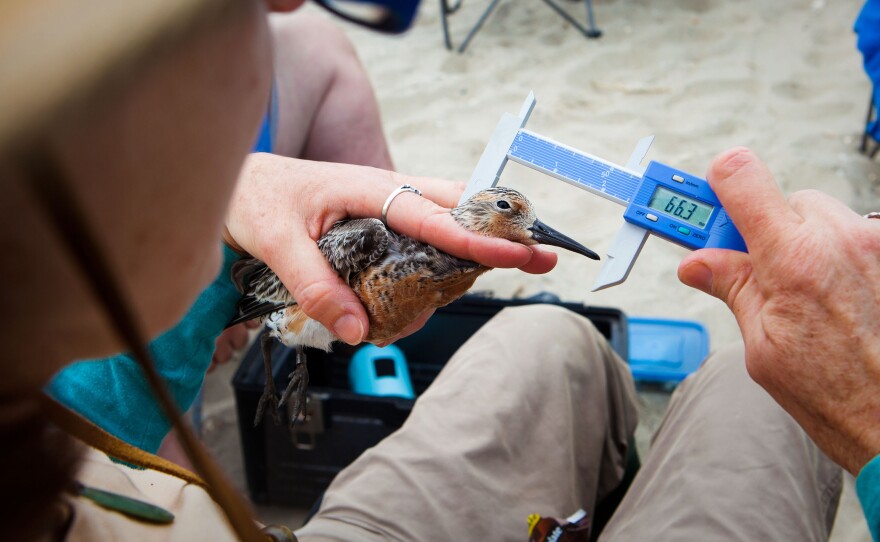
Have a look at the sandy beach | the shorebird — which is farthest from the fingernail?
the sandy beach

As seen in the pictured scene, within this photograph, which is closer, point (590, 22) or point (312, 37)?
point (312, 37)

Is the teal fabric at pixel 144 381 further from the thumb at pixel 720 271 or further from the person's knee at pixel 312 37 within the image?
the person's knee at pixel 312 37

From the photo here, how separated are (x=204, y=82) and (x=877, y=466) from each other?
1200 millimetres

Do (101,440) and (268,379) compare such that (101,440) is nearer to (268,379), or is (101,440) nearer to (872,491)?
(268,379)

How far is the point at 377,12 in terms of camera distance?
0.78 meters

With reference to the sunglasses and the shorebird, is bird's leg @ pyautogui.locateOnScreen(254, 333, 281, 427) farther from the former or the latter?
the sunglasses

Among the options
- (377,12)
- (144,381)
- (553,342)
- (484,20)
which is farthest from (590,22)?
(377,12)

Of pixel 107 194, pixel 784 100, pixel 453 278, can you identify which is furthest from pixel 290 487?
pixel 784 100

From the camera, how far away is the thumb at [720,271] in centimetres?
139

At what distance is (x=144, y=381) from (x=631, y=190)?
1216 millimetres

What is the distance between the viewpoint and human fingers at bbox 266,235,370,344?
1.59 metres

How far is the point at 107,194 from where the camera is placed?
0.54 m

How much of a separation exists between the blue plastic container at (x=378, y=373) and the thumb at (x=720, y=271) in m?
1.62

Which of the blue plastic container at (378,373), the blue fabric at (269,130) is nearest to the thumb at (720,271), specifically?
the blue fabric at (269,130)
